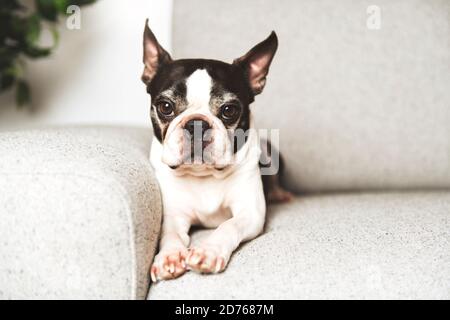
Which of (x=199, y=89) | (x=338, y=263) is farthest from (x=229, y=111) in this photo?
(x=338, y=263)

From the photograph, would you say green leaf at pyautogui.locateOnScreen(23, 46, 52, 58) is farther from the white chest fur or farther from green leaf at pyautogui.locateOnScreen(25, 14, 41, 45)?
the white chest fur

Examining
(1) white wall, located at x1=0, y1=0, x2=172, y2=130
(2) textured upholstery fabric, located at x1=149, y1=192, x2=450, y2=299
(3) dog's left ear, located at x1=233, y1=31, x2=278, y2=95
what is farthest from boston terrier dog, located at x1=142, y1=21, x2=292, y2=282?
(1) white wall, located at x1=0, y1=0, x2=172, y2=130

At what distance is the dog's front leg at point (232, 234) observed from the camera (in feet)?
3.92

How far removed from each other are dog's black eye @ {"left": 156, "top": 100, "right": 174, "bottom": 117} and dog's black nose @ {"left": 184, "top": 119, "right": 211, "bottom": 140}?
0.15m

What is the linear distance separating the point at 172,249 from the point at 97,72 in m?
1.80

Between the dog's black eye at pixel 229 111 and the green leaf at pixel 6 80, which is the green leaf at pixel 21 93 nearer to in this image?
the green leaf at pixel 6 80

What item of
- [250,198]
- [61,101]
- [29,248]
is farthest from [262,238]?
[61,101]

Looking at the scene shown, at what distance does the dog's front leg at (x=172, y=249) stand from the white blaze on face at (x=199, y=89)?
39 centimetres

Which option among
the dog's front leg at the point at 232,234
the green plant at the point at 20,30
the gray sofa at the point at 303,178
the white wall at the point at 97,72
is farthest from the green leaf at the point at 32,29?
the dog's front leg at the point at 232,234

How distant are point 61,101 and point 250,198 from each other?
170cm

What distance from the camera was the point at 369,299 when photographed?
1120 millimetres

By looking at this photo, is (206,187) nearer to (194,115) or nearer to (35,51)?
(194,115)

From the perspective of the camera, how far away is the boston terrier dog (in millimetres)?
1448

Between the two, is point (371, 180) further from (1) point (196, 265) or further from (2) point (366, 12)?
(1) point (196, 265)
